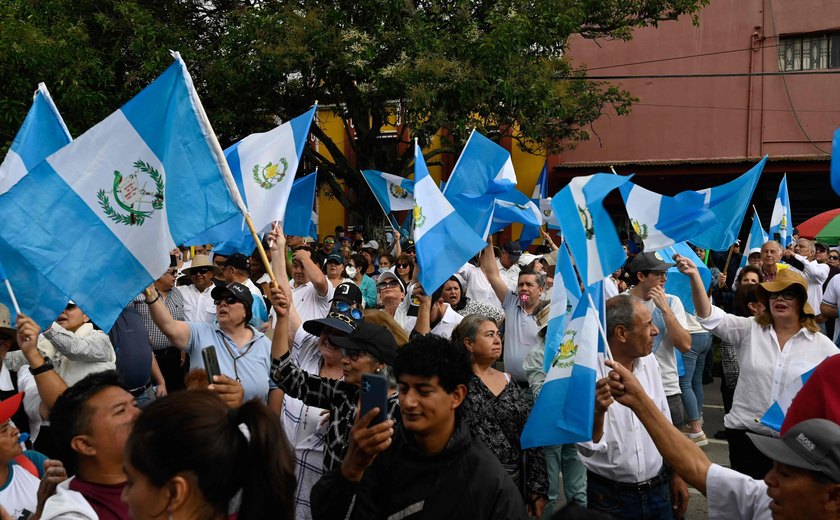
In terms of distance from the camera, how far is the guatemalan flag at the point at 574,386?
4.02m

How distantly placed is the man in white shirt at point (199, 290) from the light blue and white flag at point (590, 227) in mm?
4136

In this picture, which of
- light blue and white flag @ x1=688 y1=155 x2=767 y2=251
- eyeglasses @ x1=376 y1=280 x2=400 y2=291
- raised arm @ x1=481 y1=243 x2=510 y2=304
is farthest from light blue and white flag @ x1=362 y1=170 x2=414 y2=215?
light blue and white flag @ x1=688 y1=155 x2=767 y2=251

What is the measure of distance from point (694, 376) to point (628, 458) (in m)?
4.82

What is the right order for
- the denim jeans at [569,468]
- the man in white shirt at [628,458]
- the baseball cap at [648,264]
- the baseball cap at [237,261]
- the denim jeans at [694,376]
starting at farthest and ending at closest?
1. the denim jeans at [694,376]
2. the baseball cap at [237,261]
3. the baseball cap at [648,264]
4. the denim jeans at [569,468]
5. the man in white shirt at [628,458]

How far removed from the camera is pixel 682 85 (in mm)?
24547

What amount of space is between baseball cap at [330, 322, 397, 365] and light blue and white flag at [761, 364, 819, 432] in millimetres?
1815

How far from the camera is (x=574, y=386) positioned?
411 centimetres

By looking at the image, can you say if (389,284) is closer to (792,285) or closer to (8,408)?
(792,285)

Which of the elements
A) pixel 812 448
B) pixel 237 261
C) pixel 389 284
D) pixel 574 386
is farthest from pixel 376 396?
pixel 237 261

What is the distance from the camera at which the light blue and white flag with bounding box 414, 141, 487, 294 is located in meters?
6.24

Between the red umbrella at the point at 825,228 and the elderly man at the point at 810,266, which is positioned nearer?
the elderly man at the point at 810,266

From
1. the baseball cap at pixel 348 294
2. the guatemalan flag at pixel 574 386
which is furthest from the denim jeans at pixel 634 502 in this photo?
the baseball cap at pixel 348 294

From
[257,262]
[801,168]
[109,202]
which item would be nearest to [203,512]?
[109,202]

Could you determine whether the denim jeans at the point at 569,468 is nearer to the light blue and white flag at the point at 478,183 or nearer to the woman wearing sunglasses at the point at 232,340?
the woman wearing sunglasses at the point at 232,340
